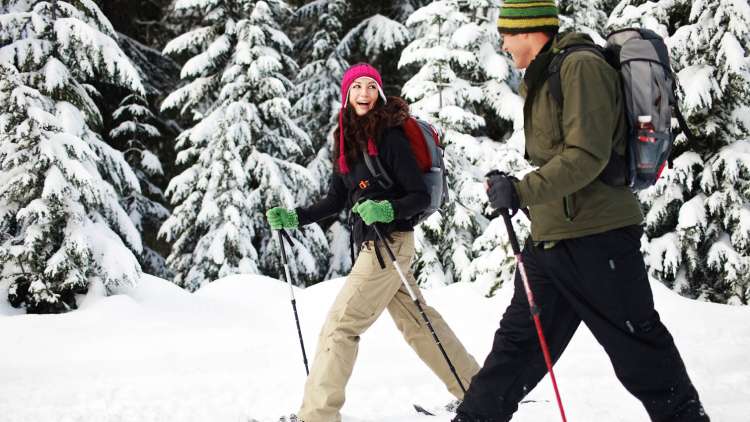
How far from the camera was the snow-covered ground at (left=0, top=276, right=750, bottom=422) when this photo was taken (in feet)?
14.3

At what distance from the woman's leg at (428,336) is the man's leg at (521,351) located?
1.05m

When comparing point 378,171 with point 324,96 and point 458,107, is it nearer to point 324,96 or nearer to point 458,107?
point 458,107

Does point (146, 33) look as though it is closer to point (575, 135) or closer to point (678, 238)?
point (678, 238)

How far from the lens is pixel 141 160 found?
14.7m

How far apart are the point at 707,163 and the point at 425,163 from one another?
678cm

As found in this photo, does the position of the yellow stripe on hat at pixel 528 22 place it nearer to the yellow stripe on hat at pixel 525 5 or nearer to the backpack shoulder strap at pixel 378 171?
the yellow stripe on hat at pixel 525 5

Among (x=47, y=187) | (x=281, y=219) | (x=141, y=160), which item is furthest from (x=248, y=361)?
(x=141, y=160)

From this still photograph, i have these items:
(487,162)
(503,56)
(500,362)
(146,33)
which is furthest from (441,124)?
(146,33)

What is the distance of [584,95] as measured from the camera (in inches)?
92.4

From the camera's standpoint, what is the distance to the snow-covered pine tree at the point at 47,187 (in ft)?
23.9

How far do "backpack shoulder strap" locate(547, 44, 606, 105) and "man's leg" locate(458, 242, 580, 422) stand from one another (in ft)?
2.34

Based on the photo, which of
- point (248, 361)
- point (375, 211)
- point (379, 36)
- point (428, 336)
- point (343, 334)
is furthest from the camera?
point (379, 36)

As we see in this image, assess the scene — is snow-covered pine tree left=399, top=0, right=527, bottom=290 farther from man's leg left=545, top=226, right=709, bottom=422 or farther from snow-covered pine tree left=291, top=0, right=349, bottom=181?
man's leg left=545, top=226, right=709, bottom=422

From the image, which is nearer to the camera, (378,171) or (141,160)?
(378,171)
